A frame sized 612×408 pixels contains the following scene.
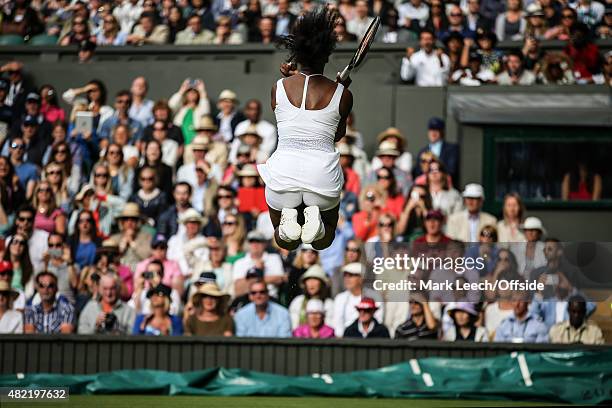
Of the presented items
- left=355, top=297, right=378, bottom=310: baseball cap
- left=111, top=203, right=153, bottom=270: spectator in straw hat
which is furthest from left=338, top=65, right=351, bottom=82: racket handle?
left=111, top=203, right=153, bottom=270: spectator in straw hat

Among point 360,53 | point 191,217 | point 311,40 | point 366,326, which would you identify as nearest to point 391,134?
point 191,217

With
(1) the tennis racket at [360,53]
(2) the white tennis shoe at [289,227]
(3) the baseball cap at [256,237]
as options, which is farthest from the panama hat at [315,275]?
(1) the tennis racket at [360,53]

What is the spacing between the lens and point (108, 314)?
1414cm

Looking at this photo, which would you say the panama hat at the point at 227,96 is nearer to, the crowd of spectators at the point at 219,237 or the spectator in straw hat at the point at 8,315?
the crowd of spectators at the point at 219,237

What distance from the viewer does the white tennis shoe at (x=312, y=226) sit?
29.9 ft

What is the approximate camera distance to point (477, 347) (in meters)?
13.2

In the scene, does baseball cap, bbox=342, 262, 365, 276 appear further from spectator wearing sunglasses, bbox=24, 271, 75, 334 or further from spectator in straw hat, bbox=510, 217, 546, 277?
spectator wearing sunglasses, bbox=24, 271, 75, 334

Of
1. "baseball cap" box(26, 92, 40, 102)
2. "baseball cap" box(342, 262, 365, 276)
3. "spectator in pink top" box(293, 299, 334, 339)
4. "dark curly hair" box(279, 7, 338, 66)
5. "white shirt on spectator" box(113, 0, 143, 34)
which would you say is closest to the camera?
"dark curly hair" box(279, 7, 338, 66)

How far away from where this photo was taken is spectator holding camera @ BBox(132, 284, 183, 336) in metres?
14.0

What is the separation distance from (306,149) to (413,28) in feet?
A: 26.3

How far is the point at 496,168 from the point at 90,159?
4995 mm

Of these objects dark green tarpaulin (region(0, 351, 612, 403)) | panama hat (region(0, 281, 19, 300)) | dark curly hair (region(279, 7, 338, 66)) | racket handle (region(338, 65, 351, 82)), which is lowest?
dark green tarpaulin (region(0, 351, 612, 403))

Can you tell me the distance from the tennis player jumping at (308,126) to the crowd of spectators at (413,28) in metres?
6.93

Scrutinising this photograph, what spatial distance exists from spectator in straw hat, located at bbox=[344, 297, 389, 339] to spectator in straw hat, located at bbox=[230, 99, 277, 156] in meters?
3.00
